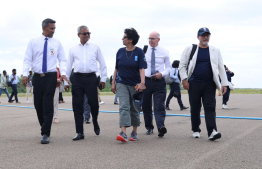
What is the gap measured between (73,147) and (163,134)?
6.09ft

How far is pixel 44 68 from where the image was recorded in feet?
20.2

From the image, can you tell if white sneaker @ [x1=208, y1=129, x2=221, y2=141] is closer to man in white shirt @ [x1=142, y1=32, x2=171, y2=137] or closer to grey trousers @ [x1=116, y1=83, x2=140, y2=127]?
man in white shirt @ [x1=142, y1=32, x2=171, y2=137]

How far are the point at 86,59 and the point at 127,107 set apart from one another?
127cm

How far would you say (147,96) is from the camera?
6.79 metres

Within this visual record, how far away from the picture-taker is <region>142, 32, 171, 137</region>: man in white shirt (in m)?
6.68

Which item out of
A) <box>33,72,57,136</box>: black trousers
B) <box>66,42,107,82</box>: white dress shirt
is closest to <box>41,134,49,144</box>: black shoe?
<box>33,72,57,136</box>: black trousers

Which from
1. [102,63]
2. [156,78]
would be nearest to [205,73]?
[156,78]

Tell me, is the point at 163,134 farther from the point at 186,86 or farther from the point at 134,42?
the point at 134,42

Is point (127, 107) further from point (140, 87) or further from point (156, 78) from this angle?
point (156, 78)

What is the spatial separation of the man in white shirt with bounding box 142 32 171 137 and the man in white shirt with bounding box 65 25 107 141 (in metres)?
0.94

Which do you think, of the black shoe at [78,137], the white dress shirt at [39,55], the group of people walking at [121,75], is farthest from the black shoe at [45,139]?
the white dress shirt at [39,55]

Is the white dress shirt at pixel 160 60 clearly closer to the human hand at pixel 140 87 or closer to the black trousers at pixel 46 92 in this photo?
Result: the human hand at pixel 140 87

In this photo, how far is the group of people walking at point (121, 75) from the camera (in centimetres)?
603

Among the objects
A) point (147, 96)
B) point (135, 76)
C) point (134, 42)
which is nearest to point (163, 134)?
point (147, 96)
